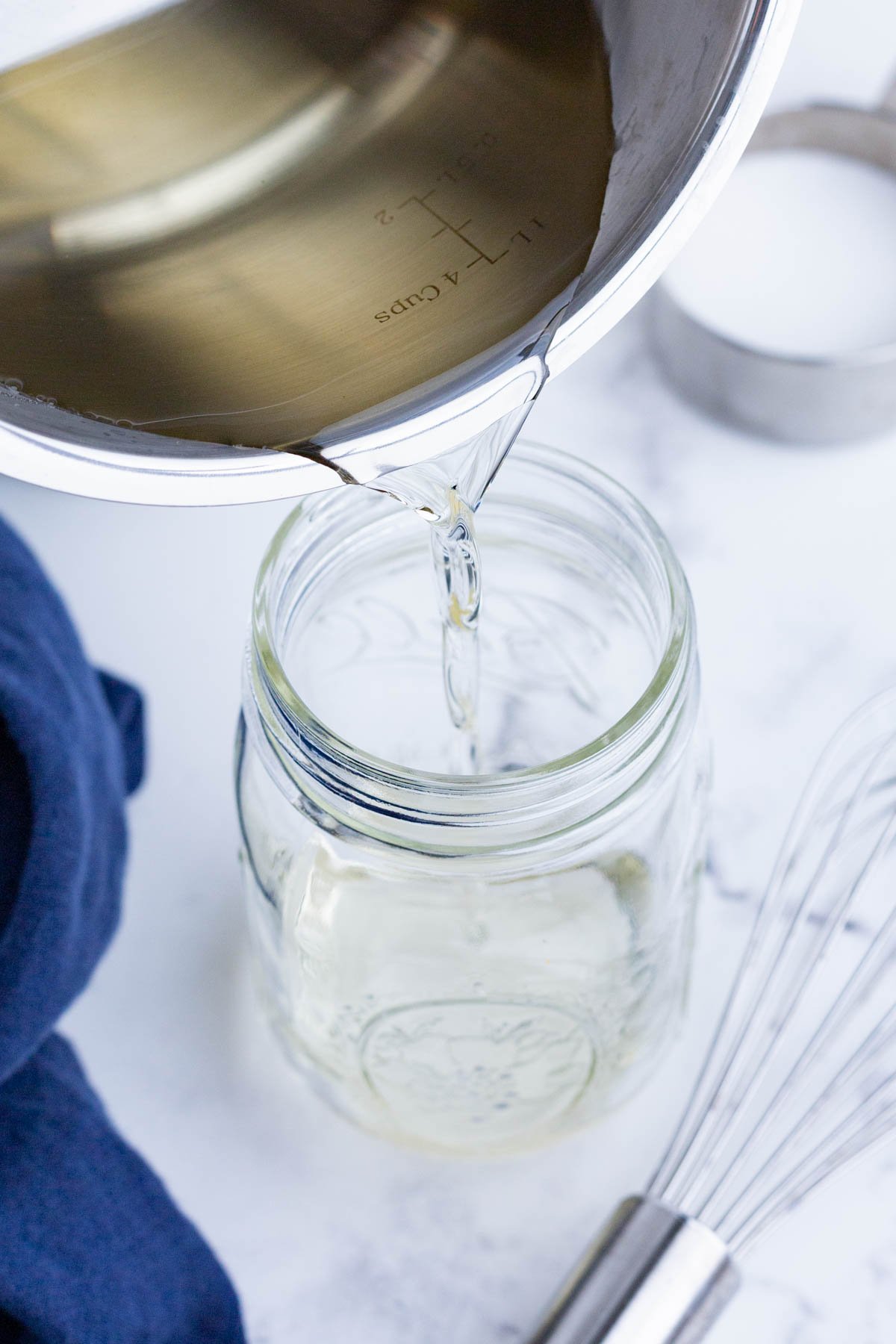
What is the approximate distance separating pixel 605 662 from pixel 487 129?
24 centimetres

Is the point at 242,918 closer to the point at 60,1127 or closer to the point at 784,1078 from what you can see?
the point at 60,1127

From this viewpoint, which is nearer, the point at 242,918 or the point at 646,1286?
the point at 646,1286

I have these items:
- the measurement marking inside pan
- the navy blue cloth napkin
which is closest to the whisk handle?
the navy blue cloth napkin

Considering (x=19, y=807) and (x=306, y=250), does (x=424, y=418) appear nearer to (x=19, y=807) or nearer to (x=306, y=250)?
(x=306, y=250)

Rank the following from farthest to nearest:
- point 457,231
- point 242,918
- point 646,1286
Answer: point 242,918 < point 646,1286 < point 457,231

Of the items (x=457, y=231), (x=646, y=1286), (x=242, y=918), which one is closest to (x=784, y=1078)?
(x=646, y=1286)

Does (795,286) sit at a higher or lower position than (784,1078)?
higher

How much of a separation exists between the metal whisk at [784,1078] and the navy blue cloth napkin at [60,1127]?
13 cm

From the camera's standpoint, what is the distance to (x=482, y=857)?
1.38ft

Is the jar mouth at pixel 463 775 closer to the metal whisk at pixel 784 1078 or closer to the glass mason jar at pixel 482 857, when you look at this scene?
the glass mason jar at pixel 482 857

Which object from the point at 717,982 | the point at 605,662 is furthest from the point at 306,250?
the point at 717,982

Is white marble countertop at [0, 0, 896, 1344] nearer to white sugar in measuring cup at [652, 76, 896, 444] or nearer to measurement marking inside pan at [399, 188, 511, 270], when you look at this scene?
white sugar in measuring cup at [652, 76, 896, 444]

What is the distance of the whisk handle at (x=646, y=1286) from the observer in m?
0.46

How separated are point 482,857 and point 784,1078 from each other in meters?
0.20
